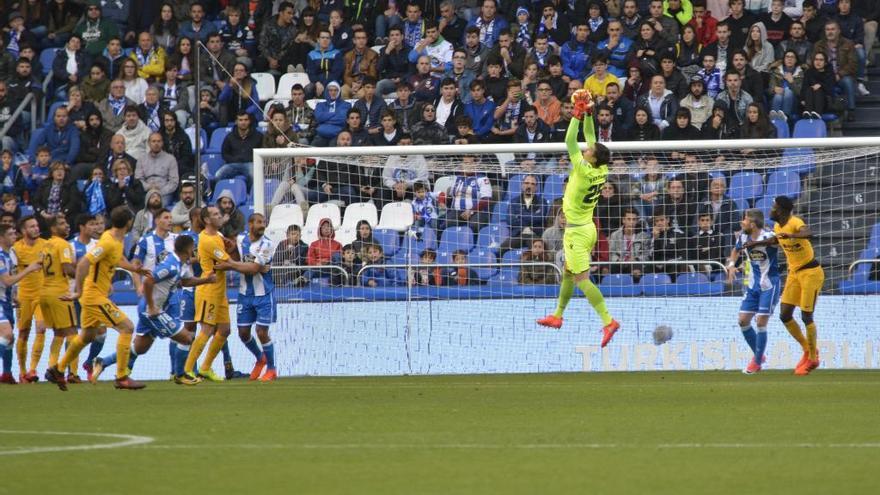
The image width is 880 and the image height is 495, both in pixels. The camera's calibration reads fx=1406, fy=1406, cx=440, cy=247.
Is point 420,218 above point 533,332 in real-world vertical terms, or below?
above

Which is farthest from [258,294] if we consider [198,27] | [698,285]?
[198,27]

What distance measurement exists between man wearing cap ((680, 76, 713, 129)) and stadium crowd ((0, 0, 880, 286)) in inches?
2.3

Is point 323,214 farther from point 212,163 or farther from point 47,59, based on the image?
point 47,59

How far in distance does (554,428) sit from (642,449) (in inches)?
52.0

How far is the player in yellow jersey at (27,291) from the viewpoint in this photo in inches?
682

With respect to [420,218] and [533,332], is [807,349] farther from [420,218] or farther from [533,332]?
[420,218]

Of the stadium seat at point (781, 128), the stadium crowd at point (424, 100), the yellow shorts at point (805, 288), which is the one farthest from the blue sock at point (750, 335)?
the stadium seat at point (781, 128)

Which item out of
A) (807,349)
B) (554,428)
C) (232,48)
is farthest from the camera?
(232,48)

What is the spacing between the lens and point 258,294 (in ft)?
54.3

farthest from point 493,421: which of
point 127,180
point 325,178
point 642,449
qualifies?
point 127,180

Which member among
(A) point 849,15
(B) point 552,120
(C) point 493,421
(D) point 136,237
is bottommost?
(C) point 493,421

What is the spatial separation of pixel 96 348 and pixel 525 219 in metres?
5.70

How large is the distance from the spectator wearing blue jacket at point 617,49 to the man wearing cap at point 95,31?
29.5ft

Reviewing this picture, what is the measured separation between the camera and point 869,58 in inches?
857
